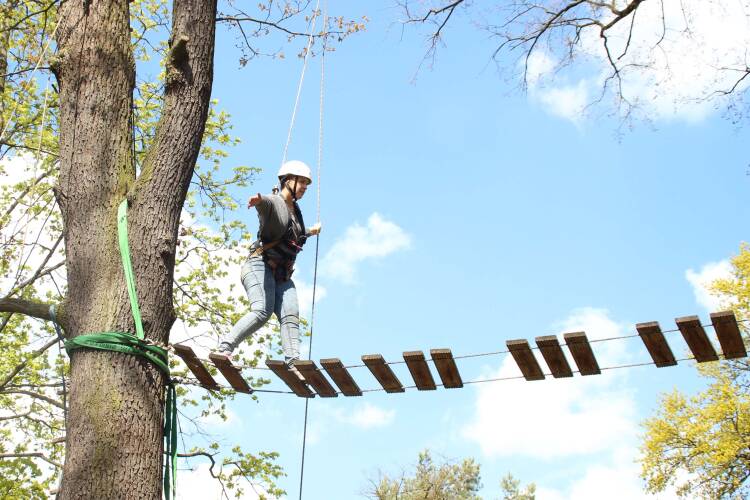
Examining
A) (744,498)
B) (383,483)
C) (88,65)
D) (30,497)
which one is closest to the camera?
(88,65)

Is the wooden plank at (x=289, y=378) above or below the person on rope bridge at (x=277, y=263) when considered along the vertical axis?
below

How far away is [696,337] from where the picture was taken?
481cm

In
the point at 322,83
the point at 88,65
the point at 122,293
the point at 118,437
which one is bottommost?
the point at 118,437

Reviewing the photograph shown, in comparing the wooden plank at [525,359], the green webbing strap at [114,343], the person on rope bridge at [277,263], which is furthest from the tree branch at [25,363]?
the wooden plank at [525,359]

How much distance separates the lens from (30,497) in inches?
474

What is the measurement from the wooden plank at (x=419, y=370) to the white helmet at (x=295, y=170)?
1709 millimetres

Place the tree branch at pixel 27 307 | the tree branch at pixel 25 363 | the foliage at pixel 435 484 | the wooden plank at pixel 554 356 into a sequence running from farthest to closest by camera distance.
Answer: the foliage at pixel 435 484 < the tree branch at pixel 25 363 < the tree branch at pixel 27 307 < the wooden plank at pixel 554 356

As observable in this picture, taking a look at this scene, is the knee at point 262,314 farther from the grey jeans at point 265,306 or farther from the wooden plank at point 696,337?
the wooden plank at point 696,337

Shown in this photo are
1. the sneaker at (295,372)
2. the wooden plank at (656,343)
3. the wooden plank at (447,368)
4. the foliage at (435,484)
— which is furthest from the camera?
the foliage at (435,484)

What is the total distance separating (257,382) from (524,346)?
8.52 metres

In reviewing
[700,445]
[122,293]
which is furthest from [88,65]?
[700,445]

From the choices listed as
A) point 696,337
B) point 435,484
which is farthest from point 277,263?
point 435,484

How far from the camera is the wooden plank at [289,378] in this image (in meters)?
5.32

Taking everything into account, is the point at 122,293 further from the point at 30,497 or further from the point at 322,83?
the point at 30,497
